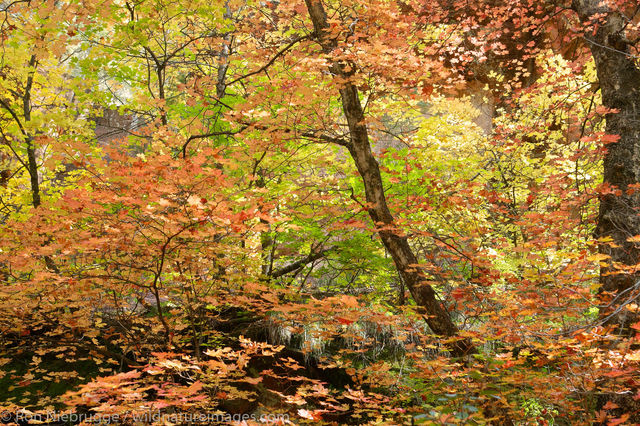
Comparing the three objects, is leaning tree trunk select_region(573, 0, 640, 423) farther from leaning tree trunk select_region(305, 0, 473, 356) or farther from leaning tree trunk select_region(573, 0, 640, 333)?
leaning tree trunk select_region(305, 0, 473, 356)

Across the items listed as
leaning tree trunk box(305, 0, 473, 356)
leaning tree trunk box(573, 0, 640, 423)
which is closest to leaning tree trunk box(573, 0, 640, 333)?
leaning tree trunk box(573, 0, 640, 423)

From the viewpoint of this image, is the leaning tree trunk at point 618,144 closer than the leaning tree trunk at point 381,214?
Yes

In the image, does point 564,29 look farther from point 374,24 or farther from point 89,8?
point 89,8

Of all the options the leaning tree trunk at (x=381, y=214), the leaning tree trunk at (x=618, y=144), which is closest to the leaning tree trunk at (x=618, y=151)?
the leaning tree trunk at (x=618, y=144)

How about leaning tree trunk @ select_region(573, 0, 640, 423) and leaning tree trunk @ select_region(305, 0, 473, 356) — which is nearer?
leaning tree trunk @ select_region(573, 0, 640, 423)

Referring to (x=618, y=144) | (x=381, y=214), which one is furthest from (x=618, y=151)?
(x=381, y=214)

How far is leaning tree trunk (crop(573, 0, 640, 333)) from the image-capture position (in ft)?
13.5

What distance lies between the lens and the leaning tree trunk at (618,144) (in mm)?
4125

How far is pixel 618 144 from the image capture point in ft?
14.6

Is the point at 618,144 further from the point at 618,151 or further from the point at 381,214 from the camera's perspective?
the point at 381,214

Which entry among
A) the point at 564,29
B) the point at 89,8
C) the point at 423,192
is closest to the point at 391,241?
the point at 423,192

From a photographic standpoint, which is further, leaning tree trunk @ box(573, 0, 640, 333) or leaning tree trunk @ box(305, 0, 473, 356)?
leaning tree trunk @ box(305, 0, 473, 356)

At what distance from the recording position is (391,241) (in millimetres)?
4742

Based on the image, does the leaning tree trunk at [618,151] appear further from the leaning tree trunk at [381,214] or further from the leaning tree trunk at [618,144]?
the leaning tree trunk at [381,214]
